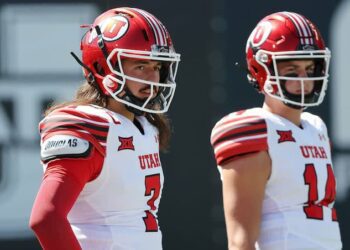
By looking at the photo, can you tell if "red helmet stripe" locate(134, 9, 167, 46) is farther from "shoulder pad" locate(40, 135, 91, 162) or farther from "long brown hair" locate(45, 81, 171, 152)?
"shoulder pad" locate(40, 135, 91, 162)

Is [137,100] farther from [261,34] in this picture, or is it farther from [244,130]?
[261,34]

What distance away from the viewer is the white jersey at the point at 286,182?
9.75ft

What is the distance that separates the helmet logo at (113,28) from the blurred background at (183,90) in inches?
79.6

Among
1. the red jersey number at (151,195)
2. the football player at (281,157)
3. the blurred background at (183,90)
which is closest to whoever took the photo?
the red jersey number at (151,195)

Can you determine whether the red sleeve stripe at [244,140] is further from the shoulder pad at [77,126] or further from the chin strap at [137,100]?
the shoulder pad at [77,126]

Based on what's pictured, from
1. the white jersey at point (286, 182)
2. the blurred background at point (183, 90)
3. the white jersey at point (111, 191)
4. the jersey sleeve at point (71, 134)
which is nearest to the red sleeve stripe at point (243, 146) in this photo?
the white jersey at point (286, 182)

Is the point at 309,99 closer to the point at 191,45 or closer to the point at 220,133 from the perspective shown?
the point at 220,133

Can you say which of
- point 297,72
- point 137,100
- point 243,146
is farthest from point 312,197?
point 137,100

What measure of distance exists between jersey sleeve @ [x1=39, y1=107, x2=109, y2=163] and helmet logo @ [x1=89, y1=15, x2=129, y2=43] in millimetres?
262

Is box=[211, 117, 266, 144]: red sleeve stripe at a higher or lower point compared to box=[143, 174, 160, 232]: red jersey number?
higher

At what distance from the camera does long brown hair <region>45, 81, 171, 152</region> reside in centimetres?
283

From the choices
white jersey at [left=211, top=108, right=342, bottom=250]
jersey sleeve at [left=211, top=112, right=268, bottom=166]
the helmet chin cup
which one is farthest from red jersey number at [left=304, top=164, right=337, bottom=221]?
the helmet chin cup

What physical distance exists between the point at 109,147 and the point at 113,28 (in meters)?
0.38

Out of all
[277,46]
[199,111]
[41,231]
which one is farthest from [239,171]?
[199,111]
